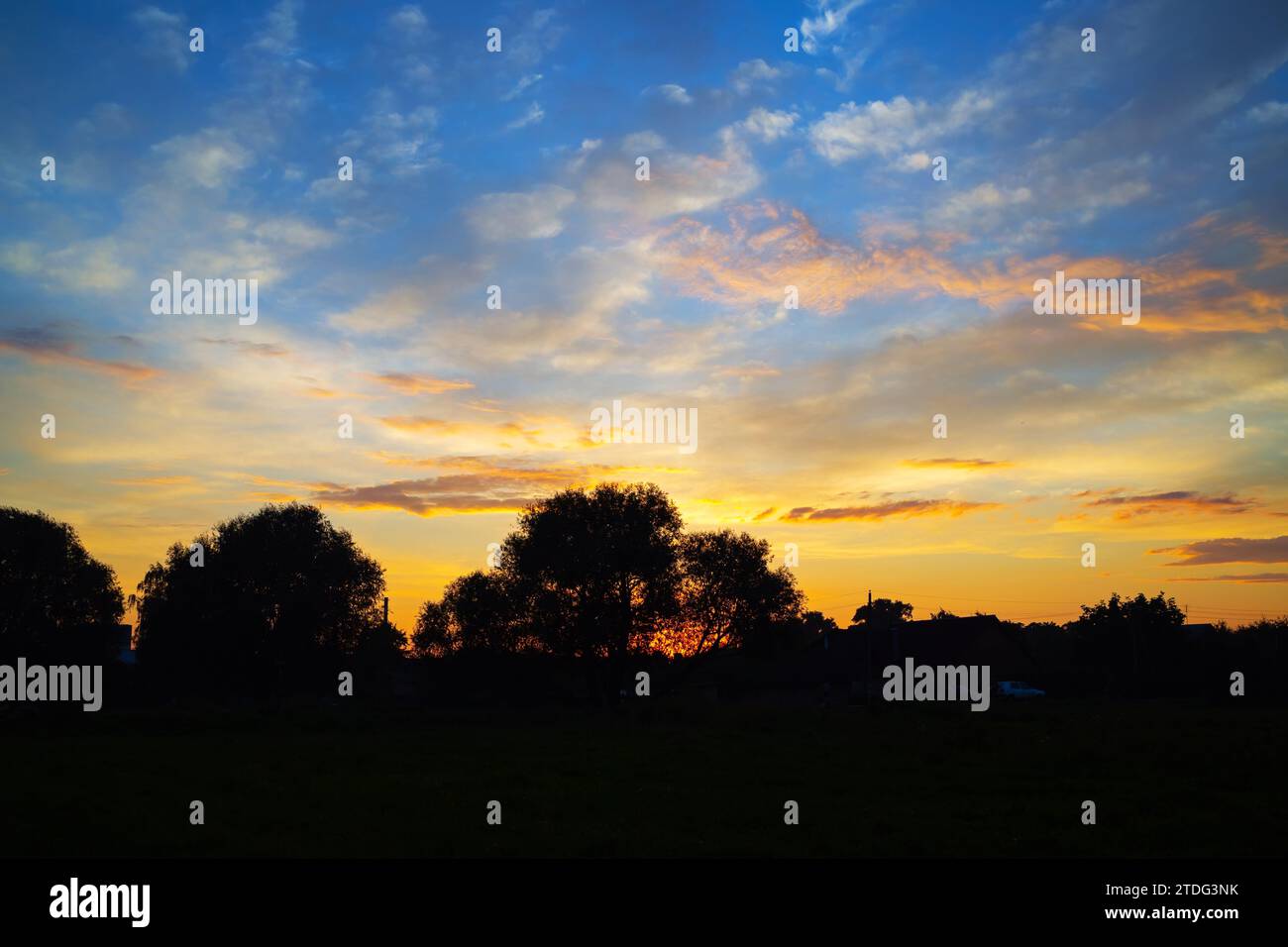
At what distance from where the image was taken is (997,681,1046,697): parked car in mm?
82125

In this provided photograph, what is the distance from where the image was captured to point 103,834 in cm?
1727

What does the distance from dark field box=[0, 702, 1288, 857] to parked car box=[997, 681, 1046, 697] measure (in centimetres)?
4140

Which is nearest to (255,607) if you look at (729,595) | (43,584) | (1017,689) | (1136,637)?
(43,584)

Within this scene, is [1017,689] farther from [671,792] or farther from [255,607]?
[671,792]

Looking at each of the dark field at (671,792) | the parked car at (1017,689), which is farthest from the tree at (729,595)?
the dark field at (671,792)

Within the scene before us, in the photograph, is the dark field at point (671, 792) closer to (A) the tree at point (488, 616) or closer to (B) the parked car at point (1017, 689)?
(A) the tree at point (488, 616)

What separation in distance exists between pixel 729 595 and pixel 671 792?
51.4 meters

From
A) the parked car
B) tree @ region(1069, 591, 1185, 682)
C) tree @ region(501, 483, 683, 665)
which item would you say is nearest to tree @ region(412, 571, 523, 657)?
tree @ region(501, 483, 683, 665)

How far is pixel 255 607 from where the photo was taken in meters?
80.2

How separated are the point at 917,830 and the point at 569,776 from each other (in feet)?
36.6

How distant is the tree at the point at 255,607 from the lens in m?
80.0

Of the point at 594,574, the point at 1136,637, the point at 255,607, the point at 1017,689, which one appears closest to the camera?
the point at 594,574

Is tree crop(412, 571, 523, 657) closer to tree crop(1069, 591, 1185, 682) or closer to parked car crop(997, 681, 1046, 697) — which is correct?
parked car crop(997, 681, 1046, 697)
